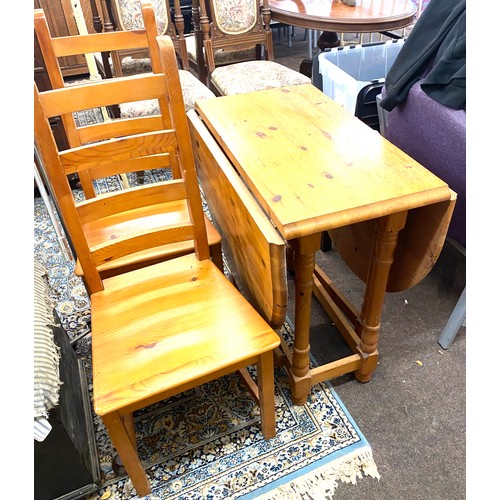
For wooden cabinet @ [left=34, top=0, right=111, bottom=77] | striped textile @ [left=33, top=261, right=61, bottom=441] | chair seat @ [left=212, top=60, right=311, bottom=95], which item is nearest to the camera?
striped textile @ [left=33, top=261, right=61, bottom=441]

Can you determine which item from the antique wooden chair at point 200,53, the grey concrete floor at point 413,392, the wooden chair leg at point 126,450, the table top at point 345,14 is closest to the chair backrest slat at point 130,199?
the wooden chair leg at point 126,450

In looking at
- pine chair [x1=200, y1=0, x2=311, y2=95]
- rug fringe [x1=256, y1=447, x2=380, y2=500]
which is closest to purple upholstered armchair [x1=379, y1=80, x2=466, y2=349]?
rug fringe [x1=256, y1=447, x2=380, y2=500]

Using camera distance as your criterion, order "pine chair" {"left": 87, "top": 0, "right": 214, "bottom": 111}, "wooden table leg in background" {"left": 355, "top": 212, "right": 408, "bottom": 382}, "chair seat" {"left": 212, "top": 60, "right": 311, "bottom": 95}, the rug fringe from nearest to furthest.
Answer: "wooden table leg in background" {"left": 355, "top": 212, "right": 408, "bottom": 382}, the rug fringe, "pine chair" {"left": 87, "top": 0, "right": 214, "bottom": 111}, "chair seat" {"left": 212, "top": 60, "right": 311, "bottom": 95}

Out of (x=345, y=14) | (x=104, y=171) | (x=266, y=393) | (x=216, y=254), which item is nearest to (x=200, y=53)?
(x=345, y=14)

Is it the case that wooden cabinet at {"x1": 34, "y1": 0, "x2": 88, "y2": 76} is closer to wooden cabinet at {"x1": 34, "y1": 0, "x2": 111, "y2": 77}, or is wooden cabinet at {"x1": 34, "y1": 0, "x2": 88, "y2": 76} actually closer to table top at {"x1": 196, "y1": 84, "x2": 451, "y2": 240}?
wooden cabinet at {"x1": 34, "y1": 0, "x2": 111, "y2": 77}

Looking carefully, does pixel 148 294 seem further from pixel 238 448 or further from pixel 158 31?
pixel 158 31

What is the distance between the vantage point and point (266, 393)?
3.71 feet

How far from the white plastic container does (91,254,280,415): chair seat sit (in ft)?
4.14

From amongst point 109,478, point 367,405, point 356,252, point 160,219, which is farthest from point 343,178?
point 109,478

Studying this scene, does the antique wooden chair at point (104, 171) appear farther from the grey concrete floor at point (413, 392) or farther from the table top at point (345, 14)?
the table top at point (345, 14)

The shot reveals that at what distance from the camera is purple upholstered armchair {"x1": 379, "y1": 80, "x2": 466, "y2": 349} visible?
135 cm

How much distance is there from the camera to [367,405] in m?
1.35
